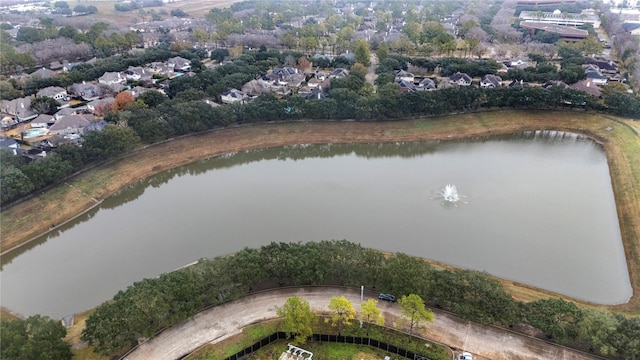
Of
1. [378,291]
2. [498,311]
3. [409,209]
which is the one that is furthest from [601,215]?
[378,291]

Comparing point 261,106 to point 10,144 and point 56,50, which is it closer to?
point 10,144

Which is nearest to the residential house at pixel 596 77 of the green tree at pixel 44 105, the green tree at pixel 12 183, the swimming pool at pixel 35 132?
the green tree at pixel 12 183

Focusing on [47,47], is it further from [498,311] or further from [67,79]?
[498,311]

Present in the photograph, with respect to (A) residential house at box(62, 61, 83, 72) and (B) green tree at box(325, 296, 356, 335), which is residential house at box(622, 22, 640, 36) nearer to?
(B) green tree at box(325, 296, 356, 335)

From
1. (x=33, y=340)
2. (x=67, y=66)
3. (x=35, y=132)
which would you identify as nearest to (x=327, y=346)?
(x=33, y=340)

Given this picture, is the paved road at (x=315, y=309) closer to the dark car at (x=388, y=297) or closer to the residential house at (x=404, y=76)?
the dark car at (x=388, y=297)

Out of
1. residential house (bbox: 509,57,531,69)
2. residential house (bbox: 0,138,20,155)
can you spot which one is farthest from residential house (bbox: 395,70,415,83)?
residential house (bbox: 0,138,20,155)

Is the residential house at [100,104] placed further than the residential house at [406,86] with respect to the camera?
No
